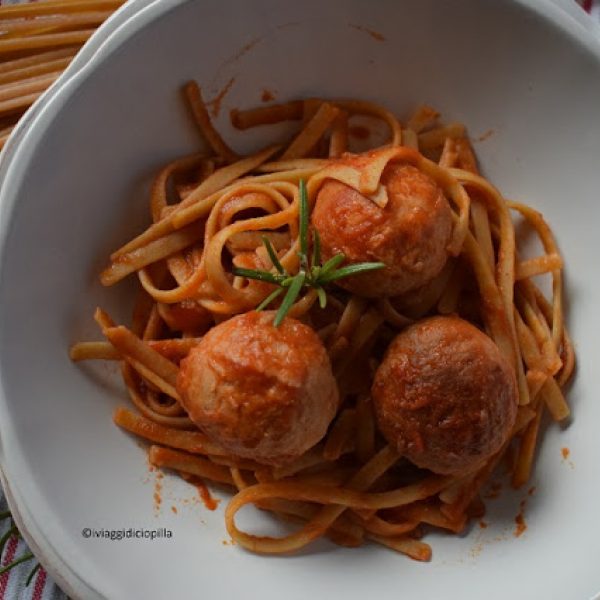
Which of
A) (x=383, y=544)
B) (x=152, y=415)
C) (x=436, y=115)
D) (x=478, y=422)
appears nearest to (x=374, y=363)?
(x=478, y=422)

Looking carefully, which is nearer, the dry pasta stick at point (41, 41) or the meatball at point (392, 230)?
the meatball at point (392, 230)

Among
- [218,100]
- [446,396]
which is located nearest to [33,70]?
[218,100]

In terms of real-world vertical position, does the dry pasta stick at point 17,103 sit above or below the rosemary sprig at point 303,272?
above

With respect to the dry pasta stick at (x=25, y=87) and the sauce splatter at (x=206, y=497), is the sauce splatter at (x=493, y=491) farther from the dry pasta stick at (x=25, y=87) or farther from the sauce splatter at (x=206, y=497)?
the dry pasta stick at (x=25, y=87)

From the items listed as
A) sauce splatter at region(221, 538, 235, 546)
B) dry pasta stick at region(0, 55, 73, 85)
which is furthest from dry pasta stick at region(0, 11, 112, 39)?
sauce splatter at region(221, 538, 235, 546)

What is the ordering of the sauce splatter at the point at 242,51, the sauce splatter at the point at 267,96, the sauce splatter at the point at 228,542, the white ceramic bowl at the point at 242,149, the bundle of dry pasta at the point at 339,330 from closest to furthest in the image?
the bundle of dry pasta at the point at 339,330 → the white ceramic bowl at the point at 242,149 → the sauce splatter at the point at 228,542 → the sauce splatter at the point at 242,51 → the sauce splatter at the point at 267,96

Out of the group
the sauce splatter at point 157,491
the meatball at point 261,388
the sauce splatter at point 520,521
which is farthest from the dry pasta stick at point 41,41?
the sauce splatter at point 520,521

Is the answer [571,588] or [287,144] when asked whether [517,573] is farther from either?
[287,144]

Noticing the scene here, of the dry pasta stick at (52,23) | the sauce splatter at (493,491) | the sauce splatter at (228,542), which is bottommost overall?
the sauce splatter at (493,491)
